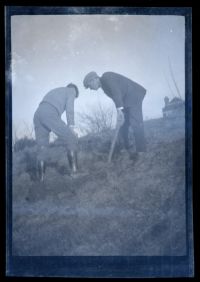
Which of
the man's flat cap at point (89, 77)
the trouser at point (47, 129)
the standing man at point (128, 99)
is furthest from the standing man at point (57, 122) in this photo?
the standing man at point (128, 99)

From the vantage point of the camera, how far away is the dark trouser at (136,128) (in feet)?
14.5

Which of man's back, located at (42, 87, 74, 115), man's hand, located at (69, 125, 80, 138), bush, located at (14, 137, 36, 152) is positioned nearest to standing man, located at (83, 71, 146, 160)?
man's back, located at (42, 87, 74, 115)

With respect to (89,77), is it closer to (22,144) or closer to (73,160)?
(73,160)

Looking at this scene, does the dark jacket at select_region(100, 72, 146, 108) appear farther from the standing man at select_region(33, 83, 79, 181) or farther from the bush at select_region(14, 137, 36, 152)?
the bush at select_region(14, 137, 36, 152)

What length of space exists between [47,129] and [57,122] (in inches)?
4.9

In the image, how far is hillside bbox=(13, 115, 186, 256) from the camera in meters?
4.29

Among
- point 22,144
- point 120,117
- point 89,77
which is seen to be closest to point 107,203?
point 120,117

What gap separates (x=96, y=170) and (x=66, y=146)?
390 mm

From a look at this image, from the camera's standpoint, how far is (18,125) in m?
4.35

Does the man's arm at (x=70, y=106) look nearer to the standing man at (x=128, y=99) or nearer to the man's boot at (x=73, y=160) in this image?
the standing man at (x=128, y=99)

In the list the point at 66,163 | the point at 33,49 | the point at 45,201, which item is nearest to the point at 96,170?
the point at 66,163
